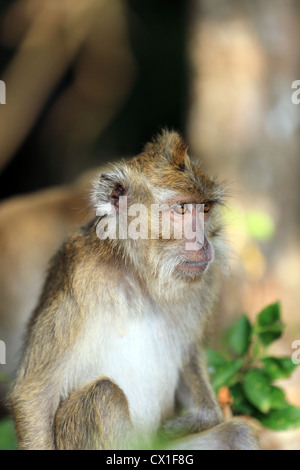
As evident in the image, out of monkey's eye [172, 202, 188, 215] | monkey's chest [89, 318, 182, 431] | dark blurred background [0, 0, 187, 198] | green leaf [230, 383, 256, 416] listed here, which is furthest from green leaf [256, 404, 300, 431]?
dark blurred background [0, 0, 187, 198]

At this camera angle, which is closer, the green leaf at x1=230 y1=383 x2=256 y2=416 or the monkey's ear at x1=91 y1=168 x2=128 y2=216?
the monkey's ear at x1=91 y1=168 x2=128 y2=216

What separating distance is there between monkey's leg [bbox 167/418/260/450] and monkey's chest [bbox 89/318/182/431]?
255 millimetres

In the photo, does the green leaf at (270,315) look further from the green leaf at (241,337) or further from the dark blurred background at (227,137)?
the dark blurred background at (227,137)

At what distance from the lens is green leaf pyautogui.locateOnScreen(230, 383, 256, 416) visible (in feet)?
13.8

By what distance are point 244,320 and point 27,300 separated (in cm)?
311

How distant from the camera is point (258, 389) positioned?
13.2ft

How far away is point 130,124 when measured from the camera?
991cm

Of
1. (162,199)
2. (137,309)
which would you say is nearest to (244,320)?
(137,309)

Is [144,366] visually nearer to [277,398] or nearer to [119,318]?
[119,318]

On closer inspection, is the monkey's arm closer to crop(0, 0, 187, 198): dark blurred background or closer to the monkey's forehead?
the monkey's forehead

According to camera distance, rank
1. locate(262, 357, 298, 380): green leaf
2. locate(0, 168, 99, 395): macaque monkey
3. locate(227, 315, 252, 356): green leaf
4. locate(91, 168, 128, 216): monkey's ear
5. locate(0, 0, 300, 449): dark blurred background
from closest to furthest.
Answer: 1. locate(91, 168, 128, 216): monkey's ear
2. locate(262, 357, 298, 380): green leaf
3. locate(227, 315, 252, 356): green leaf
4. locate(0, 168, 99, 395): macaque monkey
5. locate(0, 0, 300, 449): dark blurred background

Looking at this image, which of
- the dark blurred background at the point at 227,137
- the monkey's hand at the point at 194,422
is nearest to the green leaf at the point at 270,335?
the monkey's hand at the point at 194,422

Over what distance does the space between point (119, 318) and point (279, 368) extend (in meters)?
1.26
